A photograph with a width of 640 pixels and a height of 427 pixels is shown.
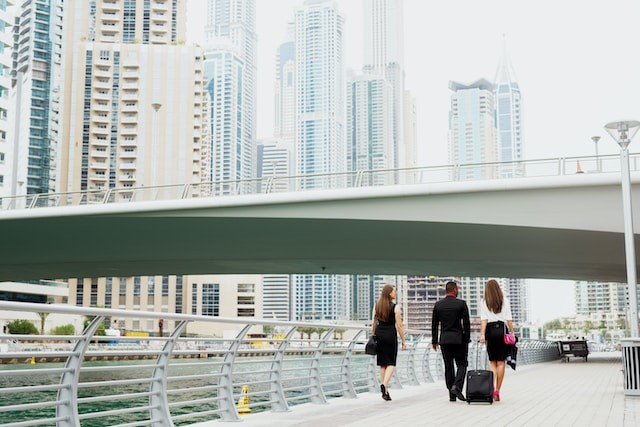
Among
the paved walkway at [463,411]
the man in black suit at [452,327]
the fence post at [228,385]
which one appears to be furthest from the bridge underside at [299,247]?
A: the fence post at [228,385]

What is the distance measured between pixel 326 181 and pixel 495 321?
54.3 ft

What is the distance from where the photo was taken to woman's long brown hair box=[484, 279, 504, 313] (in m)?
11.7

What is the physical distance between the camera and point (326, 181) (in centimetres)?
2795

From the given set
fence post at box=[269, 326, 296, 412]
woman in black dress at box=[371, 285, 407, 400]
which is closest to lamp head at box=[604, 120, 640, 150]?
woman in black dress at box=[371, 285, 407, 400]

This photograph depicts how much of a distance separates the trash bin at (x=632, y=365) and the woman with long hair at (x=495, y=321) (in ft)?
8.31

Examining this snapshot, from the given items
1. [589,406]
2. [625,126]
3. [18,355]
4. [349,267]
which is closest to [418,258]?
[349,267]

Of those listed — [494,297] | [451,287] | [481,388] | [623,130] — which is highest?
[623,130]

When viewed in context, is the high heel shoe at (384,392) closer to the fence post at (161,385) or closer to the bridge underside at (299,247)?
the fence post at (161,385)

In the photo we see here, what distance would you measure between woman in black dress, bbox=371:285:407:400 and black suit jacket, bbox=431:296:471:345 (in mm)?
574

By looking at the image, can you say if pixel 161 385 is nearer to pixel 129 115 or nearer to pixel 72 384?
pixel 72 384

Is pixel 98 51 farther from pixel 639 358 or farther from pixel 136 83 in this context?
pixel 639 358

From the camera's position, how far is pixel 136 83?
4801 inches

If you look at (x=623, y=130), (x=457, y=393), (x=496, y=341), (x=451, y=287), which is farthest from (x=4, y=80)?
(x=496, y=341)

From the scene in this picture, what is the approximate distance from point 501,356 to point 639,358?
2805mm
